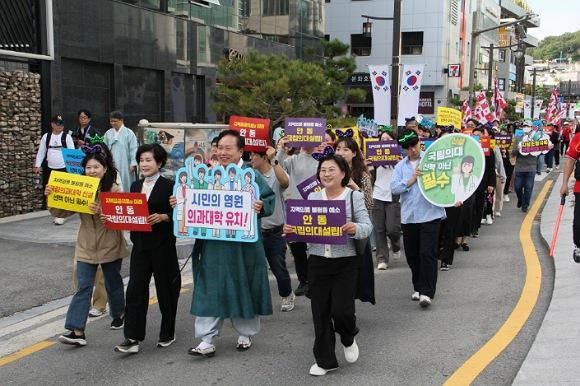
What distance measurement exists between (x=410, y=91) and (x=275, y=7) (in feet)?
43.3

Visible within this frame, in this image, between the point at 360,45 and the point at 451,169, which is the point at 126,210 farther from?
the point at 360,45

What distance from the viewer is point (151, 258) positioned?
5.19 metres

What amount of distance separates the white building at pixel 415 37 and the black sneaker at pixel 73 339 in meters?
43.4

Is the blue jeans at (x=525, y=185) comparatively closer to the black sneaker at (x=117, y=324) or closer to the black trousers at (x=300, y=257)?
the black trousers at (x=300, y=257)

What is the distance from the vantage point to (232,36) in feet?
66.4

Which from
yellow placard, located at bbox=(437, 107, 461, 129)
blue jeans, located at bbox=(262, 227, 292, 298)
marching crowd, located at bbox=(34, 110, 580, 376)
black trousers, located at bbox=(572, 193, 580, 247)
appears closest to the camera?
marching crowd, located at bbox=(34, 110, 580, 376)

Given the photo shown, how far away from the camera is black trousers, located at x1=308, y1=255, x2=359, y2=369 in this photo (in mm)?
4625

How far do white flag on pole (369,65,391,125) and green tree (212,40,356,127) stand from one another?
2.04 meters

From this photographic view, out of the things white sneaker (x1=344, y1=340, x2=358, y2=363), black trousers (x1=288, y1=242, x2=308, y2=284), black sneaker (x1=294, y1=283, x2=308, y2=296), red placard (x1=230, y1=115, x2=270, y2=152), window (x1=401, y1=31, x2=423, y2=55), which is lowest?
black sneaker (x1=294, y1=283, x2=308, y2=296)

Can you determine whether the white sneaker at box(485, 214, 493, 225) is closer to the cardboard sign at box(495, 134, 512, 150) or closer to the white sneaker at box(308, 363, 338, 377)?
the cardboard sign at box(495, 134, 512, 150)

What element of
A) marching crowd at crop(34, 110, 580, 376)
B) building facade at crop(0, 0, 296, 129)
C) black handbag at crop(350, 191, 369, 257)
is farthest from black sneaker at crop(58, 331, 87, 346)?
building facade at crop(0, 0, 296, 129)

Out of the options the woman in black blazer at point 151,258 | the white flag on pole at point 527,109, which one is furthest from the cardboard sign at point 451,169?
the white flag on pole at point 527,109

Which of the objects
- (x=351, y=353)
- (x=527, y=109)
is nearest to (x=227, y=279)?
(x=351, y=353)

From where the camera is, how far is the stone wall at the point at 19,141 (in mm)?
11805
